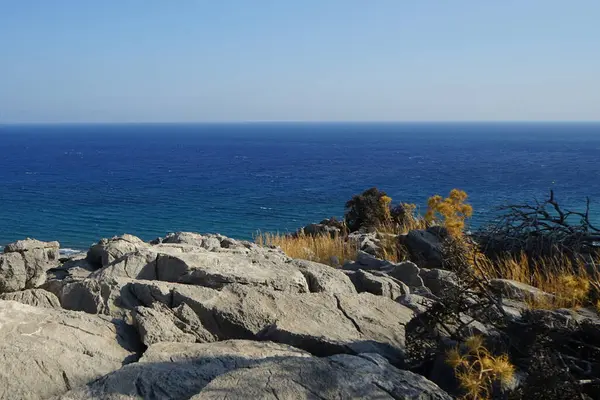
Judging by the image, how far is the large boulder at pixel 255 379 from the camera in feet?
12.9

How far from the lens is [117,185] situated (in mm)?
59094

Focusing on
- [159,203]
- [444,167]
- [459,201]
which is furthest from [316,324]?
[444,167]

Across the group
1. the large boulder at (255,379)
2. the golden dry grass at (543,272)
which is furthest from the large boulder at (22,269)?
the golden dry grass at (543,272)

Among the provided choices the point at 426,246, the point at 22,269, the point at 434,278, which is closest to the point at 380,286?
the point at 434,278

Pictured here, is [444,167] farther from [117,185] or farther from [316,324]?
[316,324]

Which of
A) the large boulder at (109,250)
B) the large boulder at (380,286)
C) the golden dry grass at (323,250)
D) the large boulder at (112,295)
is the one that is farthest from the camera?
the golden dry grass at (323,250)

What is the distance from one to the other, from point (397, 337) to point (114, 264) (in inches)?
158

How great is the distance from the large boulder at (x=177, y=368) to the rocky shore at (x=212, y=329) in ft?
0.04

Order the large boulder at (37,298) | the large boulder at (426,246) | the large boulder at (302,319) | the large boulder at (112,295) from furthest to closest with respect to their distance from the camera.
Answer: the large boulder at (426,246)
the large boulder at (37,298)
the large boulder at (112,295)
the large boulder at (302,319)

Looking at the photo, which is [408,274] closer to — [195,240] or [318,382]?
[195,240]

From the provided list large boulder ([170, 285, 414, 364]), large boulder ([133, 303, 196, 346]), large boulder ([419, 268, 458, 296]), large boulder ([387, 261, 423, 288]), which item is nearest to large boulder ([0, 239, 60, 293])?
large boulder ([170, 285, 414, 364])

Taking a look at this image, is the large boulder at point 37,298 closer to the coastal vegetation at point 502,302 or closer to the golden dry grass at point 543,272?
the coastal vegetation at point 502,302

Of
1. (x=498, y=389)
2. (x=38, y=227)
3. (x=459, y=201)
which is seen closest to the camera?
(x=498, y=389)

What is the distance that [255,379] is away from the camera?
3.98 metres
